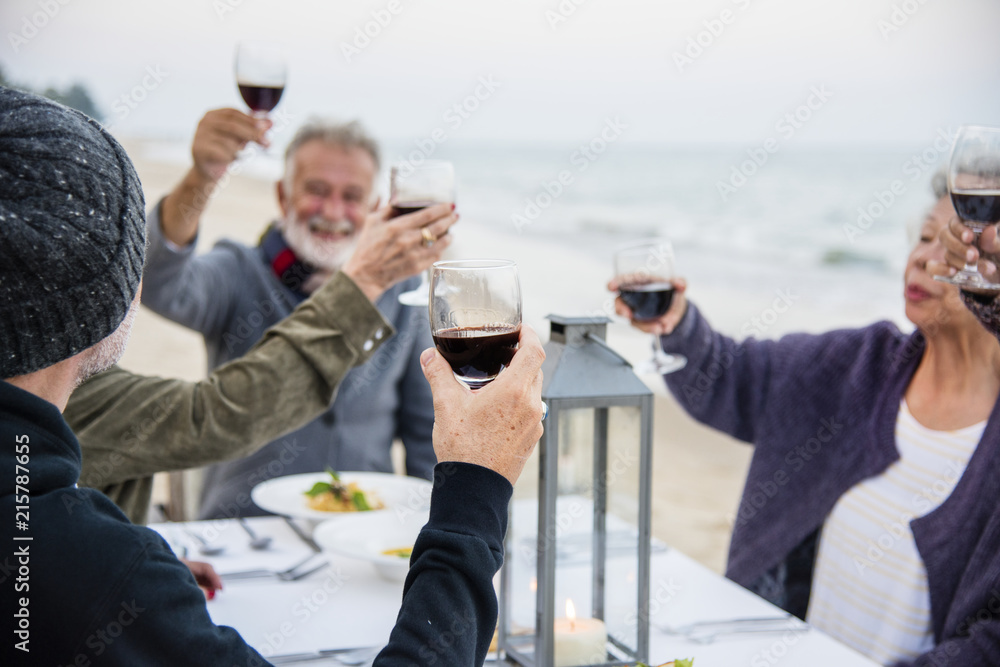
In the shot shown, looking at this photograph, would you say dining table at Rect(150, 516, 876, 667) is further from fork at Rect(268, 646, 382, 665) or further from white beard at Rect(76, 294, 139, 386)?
white beard at Rect(76, 294, 139, 386)

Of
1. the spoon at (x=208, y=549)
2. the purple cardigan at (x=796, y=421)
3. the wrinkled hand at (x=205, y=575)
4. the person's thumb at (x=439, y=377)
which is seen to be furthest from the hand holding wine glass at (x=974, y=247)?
the spoon at (x=208, y=549)

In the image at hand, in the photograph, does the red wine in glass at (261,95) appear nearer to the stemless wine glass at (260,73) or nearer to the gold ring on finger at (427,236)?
the stemless wine glass at (260,73)

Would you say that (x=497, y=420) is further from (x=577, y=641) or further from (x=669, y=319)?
(x=669, y=319)

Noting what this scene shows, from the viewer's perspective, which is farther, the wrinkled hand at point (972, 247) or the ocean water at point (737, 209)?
the ocean water at point (737, 209)

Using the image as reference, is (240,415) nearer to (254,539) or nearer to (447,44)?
(254,539)

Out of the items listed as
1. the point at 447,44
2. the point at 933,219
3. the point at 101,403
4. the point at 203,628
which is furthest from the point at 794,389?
the point at 447,44

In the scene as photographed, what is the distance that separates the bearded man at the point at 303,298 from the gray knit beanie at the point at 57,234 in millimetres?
1734

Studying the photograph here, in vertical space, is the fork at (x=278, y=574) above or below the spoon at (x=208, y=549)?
above

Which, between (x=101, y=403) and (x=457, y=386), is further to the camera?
(x=101, y=403)

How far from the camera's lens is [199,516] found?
306 centimetres

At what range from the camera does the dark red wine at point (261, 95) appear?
2.40m

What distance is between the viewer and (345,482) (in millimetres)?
2326

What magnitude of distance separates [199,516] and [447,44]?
83.7 feet

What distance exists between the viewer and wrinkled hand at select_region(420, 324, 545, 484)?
3.30 feet
